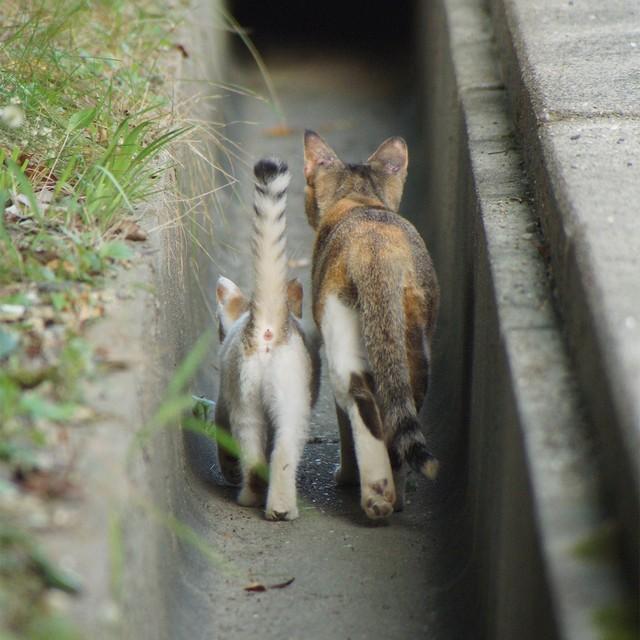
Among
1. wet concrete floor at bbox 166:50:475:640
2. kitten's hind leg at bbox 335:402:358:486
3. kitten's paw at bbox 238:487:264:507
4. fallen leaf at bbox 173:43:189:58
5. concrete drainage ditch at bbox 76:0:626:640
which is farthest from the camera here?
fallen leaf at bbox 173:43:189:58

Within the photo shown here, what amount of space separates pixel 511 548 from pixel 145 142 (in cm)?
248

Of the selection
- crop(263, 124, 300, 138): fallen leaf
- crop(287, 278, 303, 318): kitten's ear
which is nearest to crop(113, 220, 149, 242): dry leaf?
crop(287, 278, 303, 318): kitten's ear

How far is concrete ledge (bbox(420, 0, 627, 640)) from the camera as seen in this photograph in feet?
7.55

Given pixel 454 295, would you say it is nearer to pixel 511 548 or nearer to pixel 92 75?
pixel 92 75

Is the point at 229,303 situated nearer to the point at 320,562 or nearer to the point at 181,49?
the point at 320,562

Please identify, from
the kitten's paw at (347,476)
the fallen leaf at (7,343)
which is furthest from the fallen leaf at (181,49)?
the fallen leaf at (7,343)

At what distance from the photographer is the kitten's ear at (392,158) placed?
4.82 meters

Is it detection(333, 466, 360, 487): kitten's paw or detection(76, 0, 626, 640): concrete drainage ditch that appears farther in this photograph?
detection(333, 466, 360, 487): kitten's paw

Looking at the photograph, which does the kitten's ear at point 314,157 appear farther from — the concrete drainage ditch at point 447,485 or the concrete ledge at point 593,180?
the concrete ledge at point 593,180

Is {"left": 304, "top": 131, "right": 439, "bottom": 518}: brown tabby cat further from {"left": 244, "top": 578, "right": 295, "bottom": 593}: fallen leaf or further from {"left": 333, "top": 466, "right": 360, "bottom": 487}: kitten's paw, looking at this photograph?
{"left": 244, "top": 578, "right": 295, "bottom": 593}: fallen leaf

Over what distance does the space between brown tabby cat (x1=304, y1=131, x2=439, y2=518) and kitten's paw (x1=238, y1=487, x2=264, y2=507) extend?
1.25ft

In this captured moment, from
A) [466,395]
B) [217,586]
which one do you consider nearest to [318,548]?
[217,586]

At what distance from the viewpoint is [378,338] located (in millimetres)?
3746

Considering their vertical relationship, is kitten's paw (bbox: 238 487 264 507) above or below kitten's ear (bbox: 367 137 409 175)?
below
